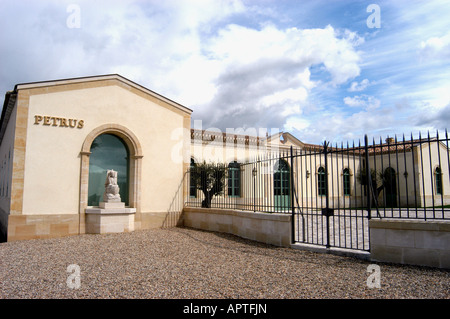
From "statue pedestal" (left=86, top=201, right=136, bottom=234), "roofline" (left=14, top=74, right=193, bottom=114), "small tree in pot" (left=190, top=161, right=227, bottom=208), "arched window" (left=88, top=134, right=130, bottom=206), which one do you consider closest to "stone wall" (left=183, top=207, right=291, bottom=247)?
"small tree in pot" (left=190, top=161, right=227, bottom=208)

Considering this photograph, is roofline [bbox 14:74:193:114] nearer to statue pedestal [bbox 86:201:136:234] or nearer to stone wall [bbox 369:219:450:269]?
statue pedestal [bbox 86:201:136:234]

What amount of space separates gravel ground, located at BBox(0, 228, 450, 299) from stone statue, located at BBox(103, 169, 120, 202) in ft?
7.73

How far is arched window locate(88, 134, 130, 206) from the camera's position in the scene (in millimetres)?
10750

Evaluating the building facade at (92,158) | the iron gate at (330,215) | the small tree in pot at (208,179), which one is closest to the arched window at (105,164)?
the building facade at (92,158)

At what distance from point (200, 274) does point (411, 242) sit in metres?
3.62

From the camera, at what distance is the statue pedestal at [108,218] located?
9.85 m

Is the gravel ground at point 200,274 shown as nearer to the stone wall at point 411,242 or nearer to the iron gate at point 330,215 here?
the stone wall at point 411,242

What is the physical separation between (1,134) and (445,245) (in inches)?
674

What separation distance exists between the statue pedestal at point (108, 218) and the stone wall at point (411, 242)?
739 cm

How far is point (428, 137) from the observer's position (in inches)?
206

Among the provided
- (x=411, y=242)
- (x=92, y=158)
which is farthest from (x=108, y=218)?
(x=411, y=242)

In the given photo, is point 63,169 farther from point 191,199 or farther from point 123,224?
point 191,199

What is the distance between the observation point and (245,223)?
28.8 feet
